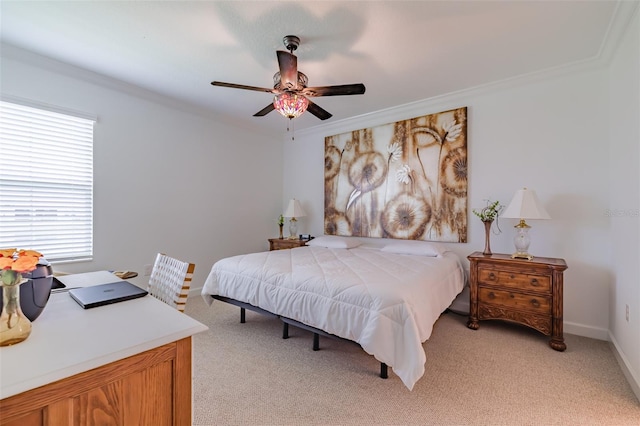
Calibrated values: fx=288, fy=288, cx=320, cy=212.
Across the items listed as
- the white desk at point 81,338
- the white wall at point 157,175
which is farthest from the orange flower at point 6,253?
the white wall at point 157,175

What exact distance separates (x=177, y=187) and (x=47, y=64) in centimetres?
168

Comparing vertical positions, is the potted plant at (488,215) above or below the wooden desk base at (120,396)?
above

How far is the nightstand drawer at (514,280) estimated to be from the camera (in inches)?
102

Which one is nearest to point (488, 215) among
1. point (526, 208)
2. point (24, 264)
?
point (526, 208)

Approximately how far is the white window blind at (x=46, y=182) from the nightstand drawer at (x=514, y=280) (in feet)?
13.4

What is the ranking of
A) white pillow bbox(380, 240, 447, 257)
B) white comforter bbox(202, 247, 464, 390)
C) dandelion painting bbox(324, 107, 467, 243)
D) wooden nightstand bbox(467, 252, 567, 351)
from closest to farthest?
white comforter bbox(202, 247, 464, 390) < wooden nightstand bbox(467, 252, 567, 351) < white pillow bbox(380, 240, 447, 257) < dandelion painting bbox(324, 107, 467, 243)

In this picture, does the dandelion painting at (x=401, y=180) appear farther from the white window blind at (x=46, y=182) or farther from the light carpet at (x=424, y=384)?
the white window blind at (x=46, y=182)

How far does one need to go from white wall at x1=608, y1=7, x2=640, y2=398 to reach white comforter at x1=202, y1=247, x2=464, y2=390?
1200mm

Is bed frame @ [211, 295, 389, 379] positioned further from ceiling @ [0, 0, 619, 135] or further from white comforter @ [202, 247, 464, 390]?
ceiling @ [0, 0, 619, 135]

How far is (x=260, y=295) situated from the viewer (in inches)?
99.5

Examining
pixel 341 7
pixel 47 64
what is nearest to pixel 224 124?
pixel 47 64

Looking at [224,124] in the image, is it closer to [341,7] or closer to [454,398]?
[341,7]

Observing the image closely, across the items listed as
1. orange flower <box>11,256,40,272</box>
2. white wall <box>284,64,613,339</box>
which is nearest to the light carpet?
white wall <box>284,64,613,339</box>

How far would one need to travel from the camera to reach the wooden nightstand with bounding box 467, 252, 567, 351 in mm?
2523
